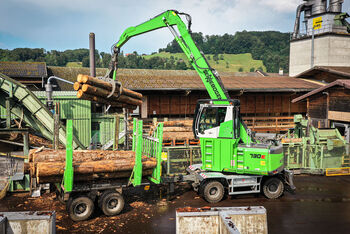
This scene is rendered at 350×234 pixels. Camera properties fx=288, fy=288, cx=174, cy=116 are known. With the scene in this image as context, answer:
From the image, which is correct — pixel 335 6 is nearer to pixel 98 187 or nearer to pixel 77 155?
pixel 77 155

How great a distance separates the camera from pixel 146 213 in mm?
9977

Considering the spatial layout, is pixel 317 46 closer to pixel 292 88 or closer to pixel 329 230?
pixel 292 88

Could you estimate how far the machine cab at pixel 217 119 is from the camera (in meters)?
11.0

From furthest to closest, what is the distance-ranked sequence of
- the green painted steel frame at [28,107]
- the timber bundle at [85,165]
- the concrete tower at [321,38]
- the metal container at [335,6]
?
1. the metal container at [335,6]
2. the concrete tower at [321,38]
3. the green painted steel frame at [28,107]
4. the timber bundle at [85,165]

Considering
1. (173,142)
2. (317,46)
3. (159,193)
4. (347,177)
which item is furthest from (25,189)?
(317,46)

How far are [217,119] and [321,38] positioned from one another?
32.8 metres

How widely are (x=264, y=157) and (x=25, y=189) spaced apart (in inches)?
386

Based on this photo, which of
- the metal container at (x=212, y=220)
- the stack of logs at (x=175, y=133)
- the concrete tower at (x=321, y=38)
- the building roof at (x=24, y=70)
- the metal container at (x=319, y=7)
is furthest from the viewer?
the metal container at (x=319, y=7)

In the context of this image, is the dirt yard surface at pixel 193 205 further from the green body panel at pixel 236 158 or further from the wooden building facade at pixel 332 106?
the wooden building facade at pixel 332 106

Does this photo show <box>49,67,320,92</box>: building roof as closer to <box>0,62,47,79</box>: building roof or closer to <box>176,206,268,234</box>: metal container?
<box>0,62,47,79</box>: building roof

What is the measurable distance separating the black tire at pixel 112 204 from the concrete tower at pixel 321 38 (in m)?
→ 35.4

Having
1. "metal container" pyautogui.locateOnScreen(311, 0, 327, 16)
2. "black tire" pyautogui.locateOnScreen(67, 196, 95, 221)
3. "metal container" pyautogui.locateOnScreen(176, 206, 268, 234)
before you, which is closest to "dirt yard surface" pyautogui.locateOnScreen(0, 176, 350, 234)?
"black tire" pyautogui.locateOnScreen(67, 196, 95, 221)

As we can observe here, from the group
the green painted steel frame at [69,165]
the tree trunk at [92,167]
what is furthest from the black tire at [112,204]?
the green painted steel frame at [69,165]

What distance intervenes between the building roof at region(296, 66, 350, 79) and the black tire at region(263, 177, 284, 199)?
15.5m
